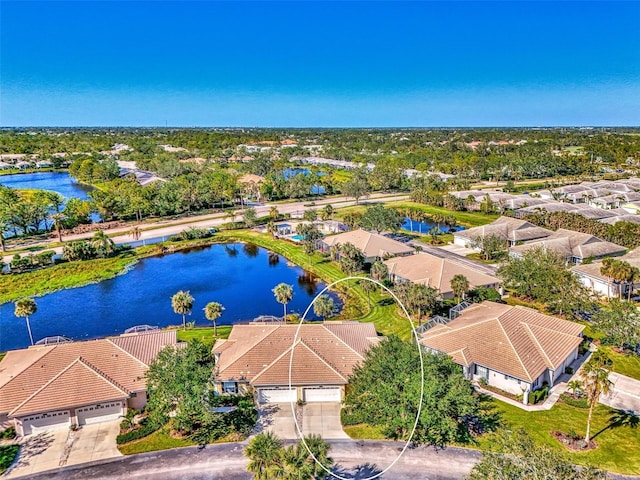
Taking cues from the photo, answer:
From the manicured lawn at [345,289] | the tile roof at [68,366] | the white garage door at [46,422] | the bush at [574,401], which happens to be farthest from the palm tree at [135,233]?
the bush at [574,401]

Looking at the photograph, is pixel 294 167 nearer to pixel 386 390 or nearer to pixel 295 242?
pixel 295 242

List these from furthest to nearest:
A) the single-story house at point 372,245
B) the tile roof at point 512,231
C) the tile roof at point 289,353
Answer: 1. the tile roof at point 512,231
2. the single-story house at point 372,245
3. the tile roof at point 289,353

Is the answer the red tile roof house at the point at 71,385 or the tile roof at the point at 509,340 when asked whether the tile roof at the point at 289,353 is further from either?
the tile roof at the point at 509,340

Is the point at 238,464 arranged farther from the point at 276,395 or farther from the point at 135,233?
the point at 135,233

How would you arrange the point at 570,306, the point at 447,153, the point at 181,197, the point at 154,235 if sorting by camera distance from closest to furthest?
the point at 570,306
the point at 154,235
the point at 181,197
the point at 447,153

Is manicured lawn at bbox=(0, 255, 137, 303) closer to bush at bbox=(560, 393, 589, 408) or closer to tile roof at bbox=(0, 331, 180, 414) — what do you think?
tile roof at bbox=(0, 331, 180, 414)

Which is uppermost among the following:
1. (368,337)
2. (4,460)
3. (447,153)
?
(447,153)

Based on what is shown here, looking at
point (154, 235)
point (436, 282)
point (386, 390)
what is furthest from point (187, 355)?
point (154, 235)
